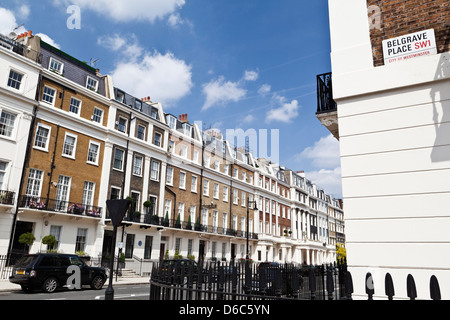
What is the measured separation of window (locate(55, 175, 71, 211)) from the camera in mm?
24156

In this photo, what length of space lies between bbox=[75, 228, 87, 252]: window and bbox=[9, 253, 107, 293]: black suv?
9.68 m

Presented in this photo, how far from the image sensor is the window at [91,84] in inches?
1123

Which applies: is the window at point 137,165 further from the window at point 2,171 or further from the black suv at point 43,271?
the black suv at point 43,271

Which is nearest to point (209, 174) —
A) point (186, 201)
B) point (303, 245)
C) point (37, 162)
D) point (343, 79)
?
point (186, 201)

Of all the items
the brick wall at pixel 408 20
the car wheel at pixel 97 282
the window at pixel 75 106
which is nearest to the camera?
the brick wall at pixel 408 20

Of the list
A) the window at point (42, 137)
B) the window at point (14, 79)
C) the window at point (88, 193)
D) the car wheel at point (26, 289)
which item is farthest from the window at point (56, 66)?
the car wheel at point (26, 289)

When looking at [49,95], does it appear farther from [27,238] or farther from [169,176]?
[169,176]

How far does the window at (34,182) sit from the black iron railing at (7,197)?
117 centimetres

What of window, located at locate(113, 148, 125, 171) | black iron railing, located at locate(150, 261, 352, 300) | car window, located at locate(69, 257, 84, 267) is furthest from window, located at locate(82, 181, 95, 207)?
black iron railing, located at locate(150, 261, 352, 300)

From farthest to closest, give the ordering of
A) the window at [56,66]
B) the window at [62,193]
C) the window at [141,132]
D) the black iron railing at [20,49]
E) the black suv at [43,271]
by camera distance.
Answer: the window at [141,132] → the window at [56,66] → the window at [62,193] → the black iron railing at [20,49] → the black suv at [43,271]

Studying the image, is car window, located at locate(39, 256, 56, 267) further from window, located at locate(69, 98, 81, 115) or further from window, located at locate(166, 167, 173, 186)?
window, located at locate(166, 167, 173, 186)

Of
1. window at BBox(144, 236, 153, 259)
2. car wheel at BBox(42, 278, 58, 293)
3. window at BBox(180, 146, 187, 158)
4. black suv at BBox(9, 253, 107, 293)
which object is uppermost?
window at BBox(180, 146, 187, 158)

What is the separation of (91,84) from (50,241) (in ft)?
45.2

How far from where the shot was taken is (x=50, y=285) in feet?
48.9
